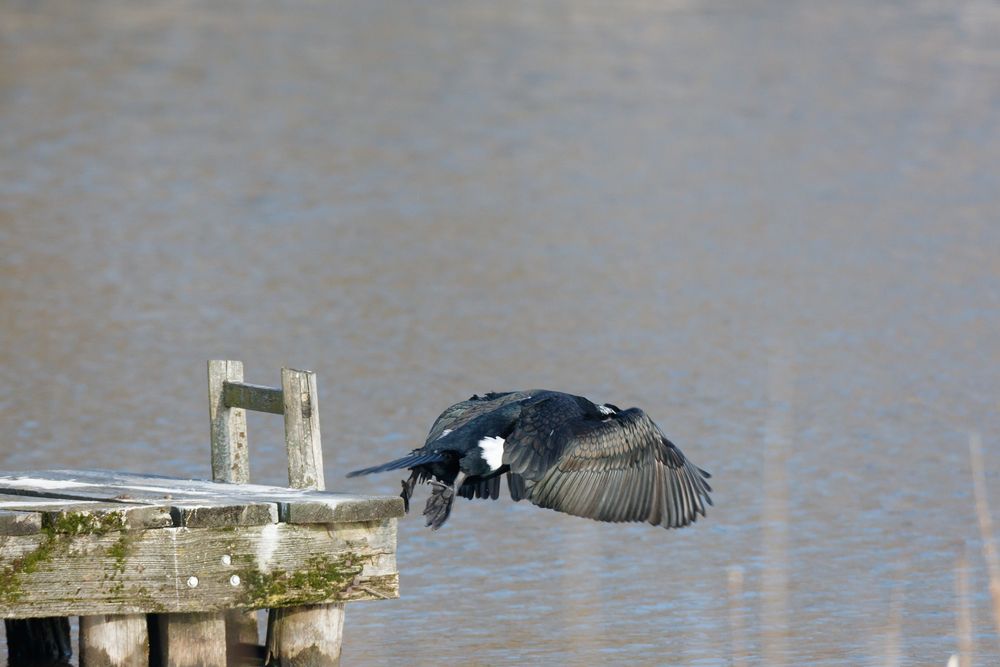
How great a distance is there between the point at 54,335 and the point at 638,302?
490 centimetres

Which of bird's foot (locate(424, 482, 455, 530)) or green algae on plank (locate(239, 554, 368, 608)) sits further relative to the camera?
green algae on plank (locate(239, 554, 368, 608))

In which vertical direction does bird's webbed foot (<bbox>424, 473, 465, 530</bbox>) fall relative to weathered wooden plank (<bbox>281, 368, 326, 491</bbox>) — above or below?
below

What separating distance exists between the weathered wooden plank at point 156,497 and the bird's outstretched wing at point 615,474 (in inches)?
40.0

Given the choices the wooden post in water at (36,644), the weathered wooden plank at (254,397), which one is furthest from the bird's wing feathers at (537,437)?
the wooden post in water at (36,644)

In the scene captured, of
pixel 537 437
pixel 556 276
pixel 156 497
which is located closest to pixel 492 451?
pixel 537 437

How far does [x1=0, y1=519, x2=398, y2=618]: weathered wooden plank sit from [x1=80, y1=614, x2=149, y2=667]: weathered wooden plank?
0.14 meters

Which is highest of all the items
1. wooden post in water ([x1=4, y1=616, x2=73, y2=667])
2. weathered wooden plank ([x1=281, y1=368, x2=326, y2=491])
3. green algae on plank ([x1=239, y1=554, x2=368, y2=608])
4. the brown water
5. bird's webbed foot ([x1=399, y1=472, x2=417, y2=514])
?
the brown water

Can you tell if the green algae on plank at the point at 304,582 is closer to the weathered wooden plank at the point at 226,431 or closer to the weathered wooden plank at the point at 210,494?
the weathered wooden plank at the point at 210,494

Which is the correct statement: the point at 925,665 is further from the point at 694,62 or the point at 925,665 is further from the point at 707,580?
the point at 694,62

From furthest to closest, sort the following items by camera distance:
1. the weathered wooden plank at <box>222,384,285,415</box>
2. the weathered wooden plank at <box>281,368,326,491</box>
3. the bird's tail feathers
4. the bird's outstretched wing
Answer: the weathered wooden plank at <box>222,384,285,415</box>
the weathered wooden plank at <box>281,368,326,491</box>
the bird's outstretched wing
the bird's tail feathers

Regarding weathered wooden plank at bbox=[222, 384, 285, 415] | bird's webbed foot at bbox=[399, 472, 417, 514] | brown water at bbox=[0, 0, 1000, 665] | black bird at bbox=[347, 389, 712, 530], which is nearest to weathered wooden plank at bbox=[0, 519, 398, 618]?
bird's webbed foot at bbox=[399, 472, 417, 514]

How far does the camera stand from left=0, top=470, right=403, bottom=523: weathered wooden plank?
22.7 ft

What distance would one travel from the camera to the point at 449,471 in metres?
7.05

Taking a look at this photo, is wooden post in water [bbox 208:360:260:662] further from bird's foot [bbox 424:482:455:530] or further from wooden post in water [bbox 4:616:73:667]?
bird's foot [bbox 424:482:455:530]
